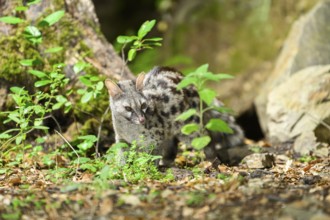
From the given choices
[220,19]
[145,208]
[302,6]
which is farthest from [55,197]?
[220,19]

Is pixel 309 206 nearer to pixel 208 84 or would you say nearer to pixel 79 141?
pixel 79 141

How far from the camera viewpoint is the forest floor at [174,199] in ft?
12.9

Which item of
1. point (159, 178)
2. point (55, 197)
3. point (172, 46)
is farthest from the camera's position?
point (172, 46)

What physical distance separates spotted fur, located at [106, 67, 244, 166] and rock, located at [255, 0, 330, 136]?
7.81ft

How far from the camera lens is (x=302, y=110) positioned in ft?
25.4

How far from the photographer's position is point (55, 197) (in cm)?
443

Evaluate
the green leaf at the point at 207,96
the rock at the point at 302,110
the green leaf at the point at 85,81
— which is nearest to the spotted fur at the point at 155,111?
the green leaf at the point at 85,81

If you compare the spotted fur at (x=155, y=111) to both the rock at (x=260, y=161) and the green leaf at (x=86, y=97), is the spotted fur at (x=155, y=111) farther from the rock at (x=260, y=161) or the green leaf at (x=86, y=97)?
the rock at (x=260, y=161)

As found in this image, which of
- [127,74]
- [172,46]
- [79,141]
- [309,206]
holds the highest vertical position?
[172,46]

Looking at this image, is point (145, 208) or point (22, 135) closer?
point (145, 208)

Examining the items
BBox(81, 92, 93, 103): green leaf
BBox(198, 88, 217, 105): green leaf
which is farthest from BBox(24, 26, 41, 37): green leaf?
BBox(198, 88, 217, 105): green leaf

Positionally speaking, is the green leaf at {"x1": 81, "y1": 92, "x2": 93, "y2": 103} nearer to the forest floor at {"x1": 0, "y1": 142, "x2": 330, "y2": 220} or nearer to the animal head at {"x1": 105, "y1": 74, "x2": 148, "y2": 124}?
the animal head at {"x1": 105, "y1": 74, "x2": 148, "y2": 124}

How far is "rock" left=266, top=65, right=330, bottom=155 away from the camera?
7211mm

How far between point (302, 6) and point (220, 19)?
80.4 inches
